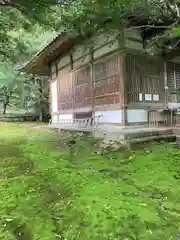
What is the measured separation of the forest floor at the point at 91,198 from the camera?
68.1 inches

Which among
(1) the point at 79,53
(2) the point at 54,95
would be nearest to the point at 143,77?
(1) the point at 79,53

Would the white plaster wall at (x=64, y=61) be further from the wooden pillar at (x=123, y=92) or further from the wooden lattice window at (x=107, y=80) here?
the wooden pillar at (x=123, y=92)

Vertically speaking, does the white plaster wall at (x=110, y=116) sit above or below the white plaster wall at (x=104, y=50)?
below

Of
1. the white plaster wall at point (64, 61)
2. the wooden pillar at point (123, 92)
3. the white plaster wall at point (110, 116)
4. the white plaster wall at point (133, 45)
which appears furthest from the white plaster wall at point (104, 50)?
the white plaster wall at point (64, 61)

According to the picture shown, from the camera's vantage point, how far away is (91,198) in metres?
2.32

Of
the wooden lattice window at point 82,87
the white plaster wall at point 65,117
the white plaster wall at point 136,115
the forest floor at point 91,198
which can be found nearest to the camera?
the forest floor at point 91,198

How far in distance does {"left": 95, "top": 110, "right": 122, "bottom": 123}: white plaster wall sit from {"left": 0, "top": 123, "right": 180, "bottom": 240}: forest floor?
9.53ft

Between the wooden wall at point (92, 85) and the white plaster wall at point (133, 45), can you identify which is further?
the wooden wall at point (92, 85)

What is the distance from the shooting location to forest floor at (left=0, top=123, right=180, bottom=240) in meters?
1.73

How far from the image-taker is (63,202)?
2.25 metres

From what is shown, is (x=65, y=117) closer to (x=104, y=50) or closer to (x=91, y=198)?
(x=104, y=50)

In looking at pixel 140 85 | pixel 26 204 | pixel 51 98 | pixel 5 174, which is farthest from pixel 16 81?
pixel 26 204

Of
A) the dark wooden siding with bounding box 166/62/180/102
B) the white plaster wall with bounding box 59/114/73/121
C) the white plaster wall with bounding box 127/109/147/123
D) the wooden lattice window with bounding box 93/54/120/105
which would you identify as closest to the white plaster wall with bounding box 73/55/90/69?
the wooden lattice window with bounding box 93/54/120/105

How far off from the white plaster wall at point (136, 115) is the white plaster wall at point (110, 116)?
0.32 meters
